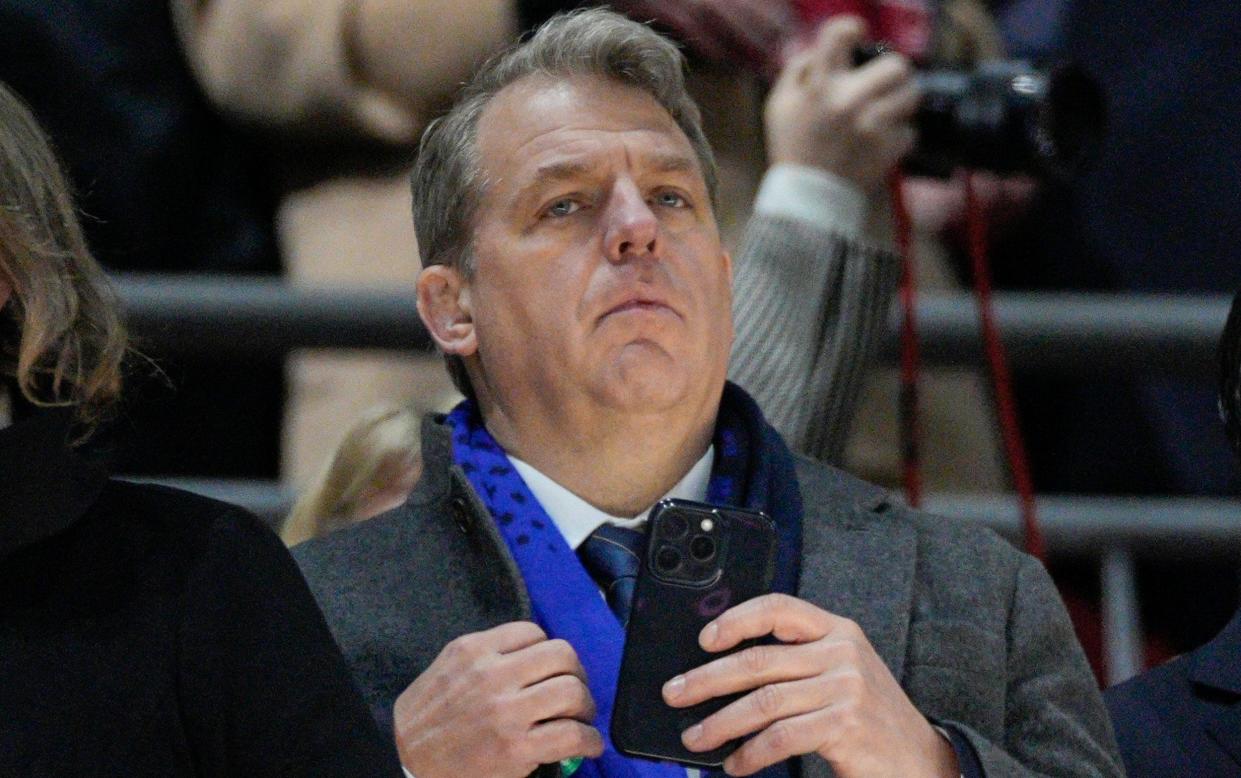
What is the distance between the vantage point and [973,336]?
2.40m

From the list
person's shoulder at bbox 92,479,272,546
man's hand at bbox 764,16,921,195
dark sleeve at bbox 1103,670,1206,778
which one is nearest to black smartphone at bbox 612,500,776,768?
person's shoulder at bbox 92,479,272,546

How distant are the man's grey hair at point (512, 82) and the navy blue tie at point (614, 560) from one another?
224 mm

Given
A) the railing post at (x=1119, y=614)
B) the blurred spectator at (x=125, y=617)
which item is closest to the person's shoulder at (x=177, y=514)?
the blurred spectator at (x=125, y=617)

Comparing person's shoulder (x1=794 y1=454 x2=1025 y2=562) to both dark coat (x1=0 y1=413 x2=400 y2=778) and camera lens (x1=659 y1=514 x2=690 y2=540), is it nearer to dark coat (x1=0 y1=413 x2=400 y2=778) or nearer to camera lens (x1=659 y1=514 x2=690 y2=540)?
camera lens (x1=659 y1=514 x2=690 y2=540)

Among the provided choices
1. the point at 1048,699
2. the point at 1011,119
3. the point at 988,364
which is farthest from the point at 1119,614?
the point at 1048,699

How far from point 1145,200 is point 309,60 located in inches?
47.9

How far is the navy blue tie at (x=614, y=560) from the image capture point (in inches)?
61.4

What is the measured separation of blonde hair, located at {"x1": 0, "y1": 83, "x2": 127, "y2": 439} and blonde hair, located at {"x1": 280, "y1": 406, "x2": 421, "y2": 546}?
67 cm

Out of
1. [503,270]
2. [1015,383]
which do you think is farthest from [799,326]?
→ [1015,383]

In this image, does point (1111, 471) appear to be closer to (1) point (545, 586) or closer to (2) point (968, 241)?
(2) point (968, 241)

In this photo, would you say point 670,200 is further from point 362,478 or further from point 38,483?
point 38,483

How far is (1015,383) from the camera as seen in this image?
2953 mm

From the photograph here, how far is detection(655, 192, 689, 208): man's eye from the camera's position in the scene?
1.69 metres

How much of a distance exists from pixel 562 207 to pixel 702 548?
41cm
